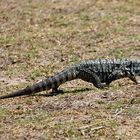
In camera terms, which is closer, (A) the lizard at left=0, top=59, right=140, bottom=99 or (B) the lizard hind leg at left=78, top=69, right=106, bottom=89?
(A) the lizard at left=0, top=59, right=140, bottom=99

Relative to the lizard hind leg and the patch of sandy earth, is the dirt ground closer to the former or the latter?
the patch of sandy earth

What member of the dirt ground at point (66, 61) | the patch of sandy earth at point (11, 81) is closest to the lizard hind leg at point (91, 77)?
the dirt ground at point (66, 61)

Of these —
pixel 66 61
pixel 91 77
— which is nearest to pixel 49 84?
pixel 91 77

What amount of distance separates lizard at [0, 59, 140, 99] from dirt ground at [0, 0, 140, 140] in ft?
0.46

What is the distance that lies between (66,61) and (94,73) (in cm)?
203

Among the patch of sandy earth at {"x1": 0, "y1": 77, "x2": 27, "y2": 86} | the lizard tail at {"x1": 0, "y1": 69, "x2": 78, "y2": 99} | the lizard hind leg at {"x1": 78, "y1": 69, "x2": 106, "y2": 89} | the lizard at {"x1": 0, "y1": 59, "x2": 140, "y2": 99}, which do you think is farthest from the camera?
the patch of sandy earth at {"x1": 0, "y1": 77, "x2": 27, "y2": 86}

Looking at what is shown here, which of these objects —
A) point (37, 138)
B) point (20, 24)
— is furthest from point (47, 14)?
point (37, 138)

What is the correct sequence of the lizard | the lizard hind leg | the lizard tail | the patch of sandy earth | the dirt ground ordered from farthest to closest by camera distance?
the patch of sandy earth, the lizard hind leg, the lizard, the lizard tail, the dirt ground

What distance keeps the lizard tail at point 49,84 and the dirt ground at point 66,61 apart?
9cm

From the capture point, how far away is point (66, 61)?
525 inches

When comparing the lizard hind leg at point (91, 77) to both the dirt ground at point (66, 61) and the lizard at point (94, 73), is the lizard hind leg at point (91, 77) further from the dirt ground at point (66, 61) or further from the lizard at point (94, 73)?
the dirt ground at point (66, 61)

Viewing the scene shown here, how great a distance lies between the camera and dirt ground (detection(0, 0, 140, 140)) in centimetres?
897

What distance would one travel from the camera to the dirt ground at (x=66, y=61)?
29.4 ft

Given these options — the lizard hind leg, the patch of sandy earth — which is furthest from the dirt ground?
the lizard hind leg
